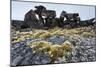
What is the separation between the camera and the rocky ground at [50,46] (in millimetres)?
2432

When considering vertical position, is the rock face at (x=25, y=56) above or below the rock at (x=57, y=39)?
below

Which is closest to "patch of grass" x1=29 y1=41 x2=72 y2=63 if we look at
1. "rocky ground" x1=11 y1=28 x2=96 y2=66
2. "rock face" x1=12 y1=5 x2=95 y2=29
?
"rocky ground" x1=11 y1=28 x2=96 y2=66

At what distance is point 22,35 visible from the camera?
2.46 metres

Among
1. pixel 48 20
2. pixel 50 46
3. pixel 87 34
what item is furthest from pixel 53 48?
pixel 87 34

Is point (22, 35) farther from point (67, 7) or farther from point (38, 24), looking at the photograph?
point (67, 7)

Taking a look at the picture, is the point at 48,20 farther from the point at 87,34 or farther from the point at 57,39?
the point at 87,34

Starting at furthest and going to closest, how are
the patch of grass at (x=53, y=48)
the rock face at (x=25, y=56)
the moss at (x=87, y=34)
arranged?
the moss at (x=87, y=34) < the patch of grass at (x=53, y=48) < the rock face at (x=25, y=56)

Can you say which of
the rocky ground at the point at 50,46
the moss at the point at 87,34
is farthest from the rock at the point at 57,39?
the moss at the point at 87,34

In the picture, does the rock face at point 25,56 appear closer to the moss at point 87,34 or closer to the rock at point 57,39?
the rock at point 57,39

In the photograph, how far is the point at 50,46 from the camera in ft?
8.49

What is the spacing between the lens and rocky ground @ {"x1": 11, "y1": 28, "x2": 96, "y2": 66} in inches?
95.7

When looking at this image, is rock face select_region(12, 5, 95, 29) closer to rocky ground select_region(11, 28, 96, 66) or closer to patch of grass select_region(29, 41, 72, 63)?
rocky ground select_region(11, 28, 96, 66)

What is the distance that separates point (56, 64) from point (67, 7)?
743 mm

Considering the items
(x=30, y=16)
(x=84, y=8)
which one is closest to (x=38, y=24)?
(x=30, y=16)
